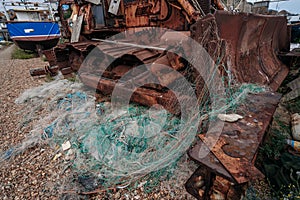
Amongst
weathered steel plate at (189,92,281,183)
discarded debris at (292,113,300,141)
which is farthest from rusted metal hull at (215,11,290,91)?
weathered steel plate at (189,92,281,183)

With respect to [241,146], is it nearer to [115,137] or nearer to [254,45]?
[115,137]

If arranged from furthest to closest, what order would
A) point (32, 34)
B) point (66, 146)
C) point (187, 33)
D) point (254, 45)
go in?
point (32, 34) → point (254, 45) → point (187, 33) → point (66, 146)

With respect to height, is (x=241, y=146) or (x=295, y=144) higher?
(x=241, y=146)

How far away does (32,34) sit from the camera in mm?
10742

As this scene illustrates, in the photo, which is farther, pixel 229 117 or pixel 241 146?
pixel 229 117

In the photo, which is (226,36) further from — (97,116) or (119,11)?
(119,11)

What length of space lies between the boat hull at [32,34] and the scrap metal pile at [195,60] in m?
6.79

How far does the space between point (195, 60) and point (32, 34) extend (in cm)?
1205

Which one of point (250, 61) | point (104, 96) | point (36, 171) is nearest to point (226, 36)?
point (250, 61)

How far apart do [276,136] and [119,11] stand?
4.03m

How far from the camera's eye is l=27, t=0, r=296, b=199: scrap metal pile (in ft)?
3.76

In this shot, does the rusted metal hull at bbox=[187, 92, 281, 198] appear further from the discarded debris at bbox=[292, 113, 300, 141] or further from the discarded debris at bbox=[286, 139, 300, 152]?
the discarded debris at bbox=[292, 113, 300, 141]

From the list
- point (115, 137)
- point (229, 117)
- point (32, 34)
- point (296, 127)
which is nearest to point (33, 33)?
point (32, 34)

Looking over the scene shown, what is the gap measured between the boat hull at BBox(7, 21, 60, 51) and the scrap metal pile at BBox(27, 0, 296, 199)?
22.3 ft
